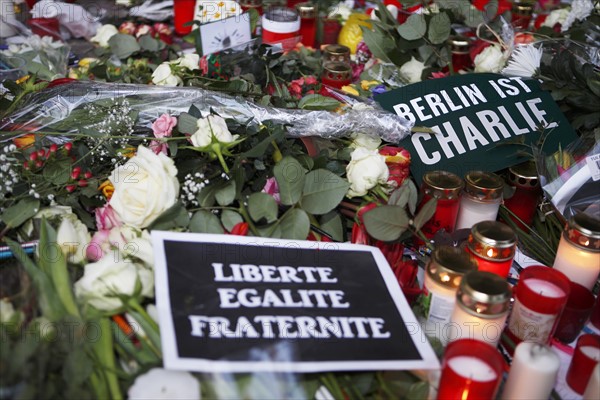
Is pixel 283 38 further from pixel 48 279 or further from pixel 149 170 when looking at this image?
pixel 48 279

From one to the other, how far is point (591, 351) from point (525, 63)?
2.76 ft


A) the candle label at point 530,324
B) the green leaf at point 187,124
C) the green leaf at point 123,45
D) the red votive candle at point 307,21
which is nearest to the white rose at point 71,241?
the green leaf at point 187,124

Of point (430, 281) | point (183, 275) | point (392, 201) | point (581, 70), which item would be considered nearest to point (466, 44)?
point (581, 70)

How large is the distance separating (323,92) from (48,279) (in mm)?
777

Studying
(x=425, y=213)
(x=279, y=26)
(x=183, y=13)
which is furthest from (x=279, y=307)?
(x=183, y=13)

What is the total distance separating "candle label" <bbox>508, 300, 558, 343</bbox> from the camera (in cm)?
87

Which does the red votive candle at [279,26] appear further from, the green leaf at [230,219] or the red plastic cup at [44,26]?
the green leaf at [230,219]

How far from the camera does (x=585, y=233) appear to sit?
0.95m

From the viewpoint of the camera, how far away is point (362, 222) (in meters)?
1.03

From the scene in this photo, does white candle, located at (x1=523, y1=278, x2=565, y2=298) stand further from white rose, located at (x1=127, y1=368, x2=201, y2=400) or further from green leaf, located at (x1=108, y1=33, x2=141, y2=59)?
green leaf, located at (x1=108, y1=33, x2=141, y2=59)

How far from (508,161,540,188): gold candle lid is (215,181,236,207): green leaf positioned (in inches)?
22.9

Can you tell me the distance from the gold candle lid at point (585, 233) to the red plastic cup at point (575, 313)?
7 centimetres

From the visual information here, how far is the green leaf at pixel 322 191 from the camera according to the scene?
3.44 ft

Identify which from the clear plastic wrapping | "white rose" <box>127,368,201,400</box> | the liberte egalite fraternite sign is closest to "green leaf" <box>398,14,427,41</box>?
the clear plastic wrapping
